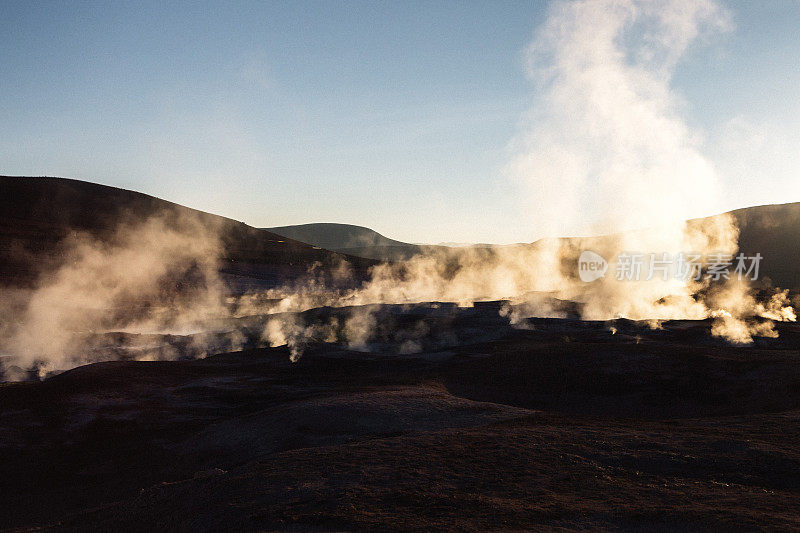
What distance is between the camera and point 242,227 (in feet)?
262

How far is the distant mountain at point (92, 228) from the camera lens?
4394 cm

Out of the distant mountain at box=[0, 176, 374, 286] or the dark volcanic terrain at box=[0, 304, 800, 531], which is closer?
the dark volcanic terrain at box=[0, 304, 800, 531]

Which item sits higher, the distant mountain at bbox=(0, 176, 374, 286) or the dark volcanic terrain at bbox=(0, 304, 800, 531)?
the distant mountain at bbox=(0, 176, 374, 286)

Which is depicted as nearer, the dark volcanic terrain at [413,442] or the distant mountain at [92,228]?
the dark volcanic terrain at [413,442]

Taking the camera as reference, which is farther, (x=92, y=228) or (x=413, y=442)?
(x=92, y=228)

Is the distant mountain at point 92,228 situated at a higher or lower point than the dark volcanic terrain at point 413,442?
higher

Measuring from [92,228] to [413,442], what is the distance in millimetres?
58608

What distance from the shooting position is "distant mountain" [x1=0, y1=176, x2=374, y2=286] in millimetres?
43938

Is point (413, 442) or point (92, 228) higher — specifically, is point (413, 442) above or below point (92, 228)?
below

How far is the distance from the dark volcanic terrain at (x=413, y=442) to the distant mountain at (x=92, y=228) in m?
30.5

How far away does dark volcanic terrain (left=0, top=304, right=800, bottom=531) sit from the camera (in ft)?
21.0

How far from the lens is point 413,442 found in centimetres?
Answer: 944

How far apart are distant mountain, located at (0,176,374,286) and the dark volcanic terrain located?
3053cm

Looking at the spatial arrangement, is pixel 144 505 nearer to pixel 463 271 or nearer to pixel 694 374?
pixel 694 374
